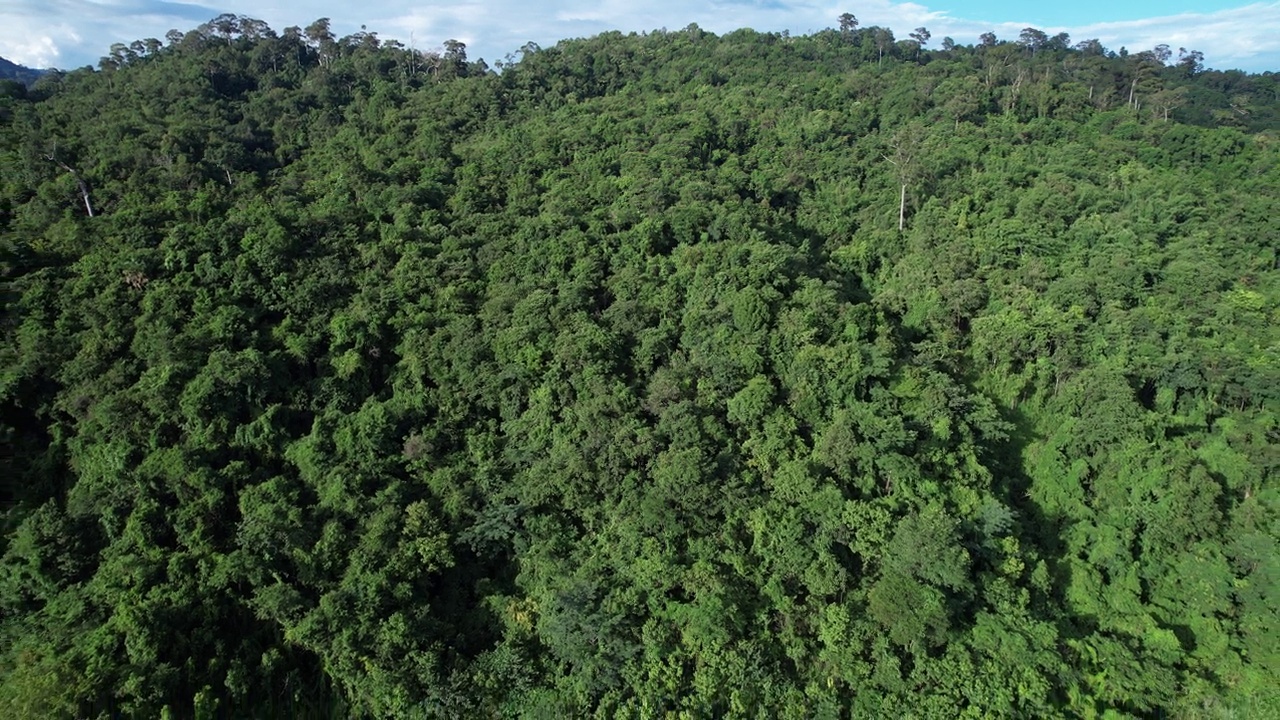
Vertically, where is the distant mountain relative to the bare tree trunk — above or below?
above

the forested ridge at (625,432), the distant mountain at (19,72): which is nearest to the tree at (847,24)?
the forested ridge at (625,432)

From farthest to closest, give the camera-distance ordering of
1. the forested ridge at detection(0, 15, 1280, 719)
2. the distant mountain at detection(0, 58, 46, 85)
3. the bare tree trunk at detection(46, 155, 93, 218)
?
1. the distant mountain at detection(0, 58, 46, 85)
2. the bare tree trunk at detection(46, 155, 93, 218)
3. the forested ridge at detection(0, 15, 1280, 719)

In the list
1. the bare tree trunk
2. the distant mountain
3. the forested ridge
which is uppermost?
the distant mountain

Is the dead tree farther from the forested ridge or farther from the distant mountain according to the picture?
the distant mountain

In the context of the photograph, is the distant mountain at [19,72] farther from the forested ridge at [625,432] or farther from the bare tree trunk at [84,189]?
the bare tree trunk at [84,189]

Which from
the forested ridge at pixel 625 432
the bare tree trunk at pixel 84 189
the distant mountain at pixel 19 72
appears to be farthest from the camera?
the distant mountain at pixel 19 72

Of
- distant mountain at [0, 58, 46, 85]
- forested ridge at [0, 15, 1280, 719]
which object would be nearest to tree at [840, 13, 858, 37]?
forested ridge at [0, 15, 1280, 719]

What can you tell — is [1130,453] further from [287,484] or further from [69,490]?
[69,490]

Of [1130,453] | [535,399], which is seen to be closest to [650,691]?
[535,399]

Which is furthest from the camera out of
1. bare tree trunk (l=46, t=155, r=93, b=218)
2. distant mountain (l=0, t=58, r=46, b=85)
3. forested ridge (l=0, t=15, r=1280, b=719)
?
distant mountain (l=0, t=58, r=46, b=85)
